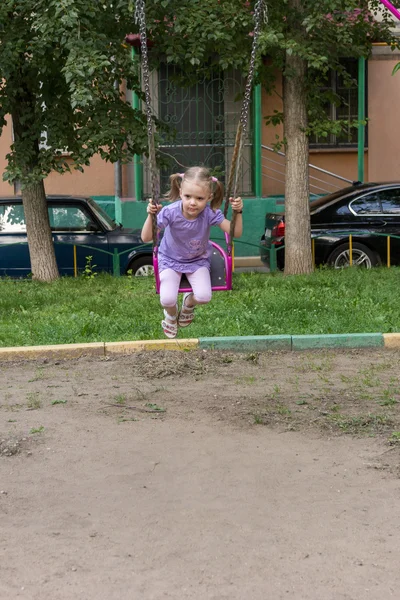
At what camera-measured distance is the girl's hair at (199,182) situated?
6.89 m

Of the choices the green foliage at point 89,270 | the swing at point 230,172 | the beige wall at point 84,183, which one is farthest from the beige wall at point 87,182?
the swing at point 230,172

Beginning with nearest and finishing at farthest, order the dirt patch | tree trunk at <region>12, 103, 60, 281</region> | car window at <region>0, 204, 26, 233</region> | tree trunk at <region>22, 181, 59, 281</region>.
→ the dirt patch, tree trunk at <region>12, 103, 60, 281</region>, tree trunk at <region>22, 181, 59, 281</region>, car window at <region>0, 204, 26, 233</region>

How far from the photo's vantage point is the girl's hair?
6895 mm

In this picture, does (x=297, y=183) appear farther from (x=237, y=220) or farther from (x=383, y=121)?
(x=237, y=220)

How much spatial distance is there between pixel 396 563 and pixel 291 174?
36.3 ft

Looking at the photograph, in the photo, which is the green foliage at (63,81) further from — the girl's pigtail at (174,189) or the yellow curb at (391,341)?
the girl's pigtail at (174,189)

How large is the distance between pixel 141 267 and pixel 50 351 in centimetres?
578

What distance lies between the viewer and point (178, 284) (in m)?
7.36

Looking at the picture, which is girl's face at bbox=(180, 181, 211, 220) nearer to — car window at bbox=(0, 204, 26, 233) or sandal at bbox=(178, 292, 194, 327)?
sandal at bbox=(178, 292, 194, 327)

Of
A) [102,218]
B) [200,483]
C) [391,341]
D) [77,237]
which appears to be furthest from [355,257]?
[200,483]

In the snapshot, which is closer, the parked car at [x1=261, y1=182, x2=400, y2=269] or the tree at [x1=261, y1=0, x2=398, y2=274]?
the tree at [x1=261, y1=0, x2=398, y2=274]

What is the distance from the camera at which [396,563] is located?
420cm

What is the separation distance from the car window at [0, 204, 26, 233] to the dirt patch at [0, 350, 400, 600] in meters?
7.09

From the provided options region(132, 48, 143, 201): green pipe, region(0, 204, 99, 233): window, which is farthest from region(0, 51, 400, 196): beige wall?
region(0, 204, 99, 233): window
